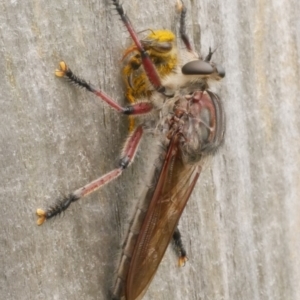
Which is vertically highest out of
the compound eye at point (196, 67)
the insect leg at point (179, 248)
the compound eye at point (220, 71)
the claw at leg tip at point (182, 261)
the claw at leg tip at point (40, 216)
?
the compound eye at point (196, 67)

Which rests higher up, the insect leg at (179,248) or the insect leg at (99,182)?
the insect leg at (99,182)

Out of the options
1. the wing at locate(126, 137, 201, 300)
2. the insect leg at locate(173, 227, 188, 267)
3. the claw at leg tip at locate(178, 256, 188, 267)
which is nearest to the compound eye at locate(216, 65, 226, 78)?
the wing at locate(126, 137, 201, 300)

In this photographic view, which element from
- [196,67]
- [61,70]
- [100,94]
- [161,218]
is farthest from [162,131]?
[61,70]

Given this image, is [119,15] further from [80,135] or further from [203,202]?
[203,202]

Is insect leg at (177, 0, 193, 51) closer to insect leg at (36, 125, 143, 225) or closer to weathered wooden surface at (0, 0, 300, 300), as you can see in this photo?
weathered wooden surface at (0, 0, 300, 300)

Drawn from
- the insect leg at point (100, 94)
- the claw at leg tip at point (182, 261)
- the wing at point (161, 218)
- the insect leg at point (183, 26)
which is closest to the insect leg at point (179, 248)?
A: the claw at leg tip at point (182, 261)

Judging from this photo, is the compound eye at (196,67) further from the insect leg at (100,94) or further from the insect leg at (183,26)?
the insect leg at (100,94)

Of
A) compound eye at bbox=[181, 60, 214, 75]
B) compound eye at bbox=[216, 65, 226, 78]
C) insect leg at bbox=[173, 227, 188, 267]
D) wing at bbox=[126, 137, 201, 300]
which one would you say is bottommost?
insect leg at bbox=[173, 227, 188, 267]

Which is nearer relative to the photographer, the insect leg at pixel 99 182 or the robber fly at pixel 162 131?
the insect leg at pixel 99 182
